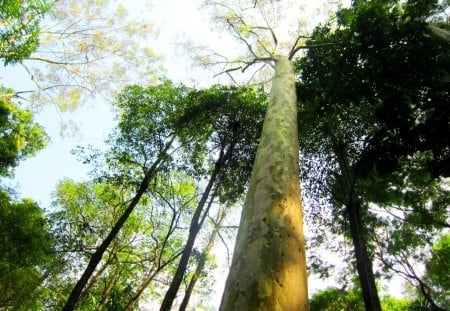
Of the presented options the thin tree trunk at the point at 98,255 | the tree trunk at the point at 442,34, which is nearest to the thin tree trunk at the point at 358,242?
the tree trunk at the point at 442,34

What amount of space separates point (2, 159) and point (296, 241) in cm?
1502

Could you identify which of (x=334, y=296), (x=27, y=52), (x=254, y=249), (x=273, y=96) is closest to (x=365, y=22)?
(x=273, y=96)

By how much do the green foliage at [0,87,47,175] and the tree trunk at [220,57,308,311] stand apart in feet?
43.0

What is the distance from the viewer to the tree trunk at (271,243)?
1.59 metres

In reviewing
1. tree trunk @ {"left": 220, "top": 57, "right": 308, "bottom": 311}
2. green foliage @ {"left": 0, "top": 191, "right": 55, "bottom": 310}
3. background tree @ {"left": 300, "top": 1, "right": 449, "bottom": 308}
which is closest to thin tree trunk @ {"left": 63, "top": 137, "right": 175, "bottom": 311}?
green foliage @ {"left": 0, "top": 191, "right": 55, "bottom": 310}

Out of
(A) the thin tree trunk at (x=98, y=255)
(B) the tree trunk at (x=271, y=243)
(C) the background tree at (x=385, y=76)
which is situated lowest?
(B) the tree trunk at (x=271, y=243)

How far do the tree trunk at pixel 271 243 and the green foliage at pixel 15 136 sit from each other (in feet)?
43.0

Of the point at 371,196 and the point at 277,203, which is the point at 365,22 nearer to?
the point at 371,196

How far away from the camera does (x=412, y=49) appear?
6.98m

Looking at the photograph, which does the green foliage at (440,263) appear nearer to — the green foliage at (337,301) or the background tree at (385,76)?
the green foliage at (337,301)

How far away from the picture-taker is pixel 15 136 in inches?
528

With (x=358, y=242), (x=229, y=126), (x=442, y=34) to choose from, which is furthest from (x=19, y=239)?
(x=442, y=34)

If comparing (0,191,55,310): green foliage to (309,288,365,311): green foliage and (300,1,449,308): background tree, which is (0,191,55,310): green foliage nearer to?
(300,1,449,308): background tree

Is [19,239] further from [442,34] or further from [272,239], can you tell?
[442,34]
